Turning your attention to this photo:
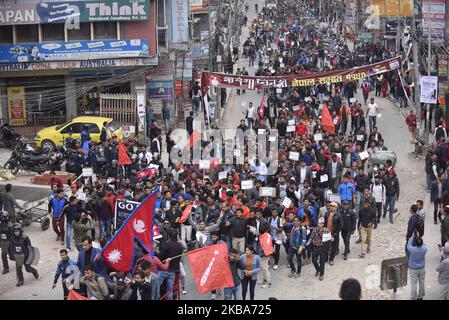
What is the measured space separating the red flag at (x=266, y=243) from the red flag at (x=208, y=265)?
2.38 metres

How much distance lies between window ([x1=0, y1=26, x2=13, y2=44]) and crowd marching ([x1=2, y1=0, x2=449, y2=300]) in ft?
25.4

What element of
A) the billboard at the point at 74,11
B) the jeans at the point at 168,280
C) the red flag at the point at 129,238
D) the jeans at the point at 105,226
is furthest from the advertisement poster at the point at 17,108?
the red flag at the point at 129,238

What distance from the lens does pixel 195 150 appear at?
81.7 ft

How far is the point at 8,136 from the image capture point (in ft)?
99.9

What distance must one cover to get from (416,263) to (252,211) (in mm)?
3920

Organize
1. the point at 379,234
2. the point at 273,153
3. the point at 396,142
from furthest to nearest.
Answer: the point at 396,142
the point at 273,153
the point at 379,234

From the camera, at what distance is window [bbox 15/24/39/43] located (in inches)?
1293

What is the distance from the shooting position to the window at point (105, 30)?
109ft

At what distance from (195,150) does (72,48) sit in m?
9.70

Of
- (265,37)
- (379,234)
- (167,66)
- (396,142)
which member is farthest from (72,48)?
(265,37)

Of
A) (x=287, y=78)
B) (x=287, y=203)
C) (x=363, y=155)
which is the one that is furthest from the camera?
(x=287, y=78)

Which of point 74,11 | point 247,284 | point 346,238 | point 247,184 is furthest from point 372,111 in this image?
point 247,284

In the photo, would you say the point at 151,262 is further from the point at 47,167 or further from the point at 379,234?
the point at 47,167

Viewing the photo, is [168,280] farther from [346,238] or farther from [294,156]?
[294,156]
